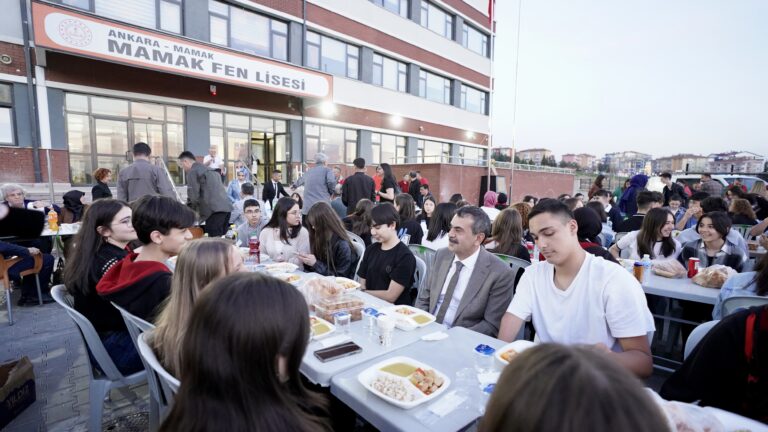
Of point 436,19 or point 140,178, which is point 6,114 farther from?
point 436,19

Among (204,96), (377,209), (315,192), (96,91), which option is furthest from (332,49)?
(377,209)

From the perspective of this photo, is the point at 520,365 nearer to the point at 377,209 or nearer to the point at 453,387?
the point at 453,387

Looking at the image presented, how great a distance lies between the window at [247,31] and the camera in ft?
42.0

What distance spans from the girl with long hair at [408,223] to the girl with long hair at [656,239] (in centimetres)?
275

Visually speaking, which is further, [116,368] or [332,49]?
[332,49]

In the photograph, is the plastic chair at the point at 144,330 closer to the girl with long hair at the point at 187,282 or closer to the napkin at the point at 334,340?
the girl with long hair at the point at 187,282

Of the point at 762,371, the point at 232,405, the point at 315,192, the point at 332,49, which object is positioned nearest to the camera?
the point at 232,405

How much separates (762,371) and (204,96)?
1416 centimetres

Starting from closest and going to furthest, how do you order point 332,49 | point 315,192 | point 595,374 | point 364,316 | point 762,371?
point 595,374 < point 762,371 < point 364,316 < point 315,192 < point 332,49

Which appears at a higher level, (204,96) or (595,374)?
(204,96)

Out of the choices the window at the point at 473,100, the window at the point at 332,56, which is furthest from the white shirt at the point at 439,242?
the window at the point at 473,100

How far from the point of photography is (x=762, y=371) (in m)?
1.51

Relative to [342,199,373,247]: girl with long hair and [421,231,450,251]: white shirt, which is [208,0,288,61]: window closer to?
[342,199,373,247]: girl with long hair

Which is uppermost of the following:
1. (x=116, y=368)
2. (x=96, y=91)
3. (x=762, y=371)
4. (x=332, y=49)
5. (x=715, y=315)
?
(x=332, y=49)
